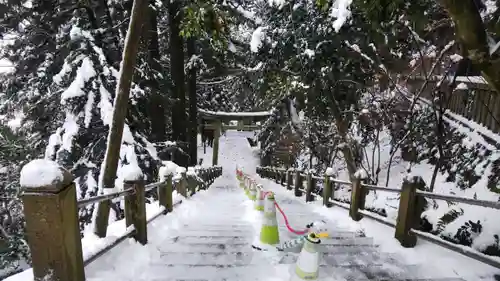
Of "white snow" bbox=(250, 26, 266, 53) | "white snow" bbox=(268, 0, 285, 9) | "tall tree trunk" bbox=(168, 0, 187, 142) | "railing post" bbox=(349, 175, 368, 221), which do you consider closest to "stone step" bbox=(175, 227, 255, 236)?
"railing post" bbox=(349, 175, 368, 221)

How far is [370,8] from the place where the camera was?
4215 mm

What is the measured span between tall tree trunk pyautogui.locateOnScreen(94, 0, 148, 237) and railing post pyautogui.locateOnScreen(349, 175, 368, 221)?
414 cm

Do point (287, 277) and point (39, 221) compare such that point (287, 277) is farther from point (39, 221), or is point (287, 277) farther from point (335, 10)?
point (335, 10)

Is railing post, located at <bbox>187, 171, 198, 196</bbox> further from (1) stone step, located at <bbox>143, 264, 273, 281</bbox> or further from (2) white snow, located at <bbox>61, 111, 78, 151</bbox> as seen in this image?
(1) stone step, located at <bbox>143, 264, 273, 281</bbox>

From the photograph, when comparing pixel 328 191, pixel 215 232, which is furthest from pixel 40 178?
pixel 328 191

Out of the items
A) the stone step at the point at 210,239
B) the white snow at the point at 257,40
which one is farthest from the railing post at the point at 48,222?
the white snow at the point at 257,40

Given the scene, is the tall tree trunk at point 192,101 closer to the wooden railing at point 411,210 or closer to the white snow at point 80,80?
the white snow at point 80,80

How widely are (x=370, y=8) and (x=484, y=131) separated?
13.1 ft

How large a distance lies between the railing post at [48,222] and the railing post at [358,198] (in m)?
4.53

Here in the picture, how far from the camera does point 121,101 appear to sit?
4520 mm

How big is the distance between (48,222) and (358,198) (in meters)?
4.72

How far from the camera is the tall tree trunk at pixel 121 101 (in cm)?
432

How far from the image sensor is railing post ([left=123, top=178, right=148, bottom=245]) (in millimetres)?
3844

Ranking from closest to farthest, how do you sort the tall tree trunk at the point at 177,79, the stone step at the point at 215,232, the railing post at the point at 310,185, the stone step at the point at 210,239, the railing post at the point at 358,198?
the stone step at the point at 210,239
the stone step at the point at 215,232
the railing post at the point at 358,198
the railing post at the point at 310,185
the tall tree trunk at the point at 177,79
